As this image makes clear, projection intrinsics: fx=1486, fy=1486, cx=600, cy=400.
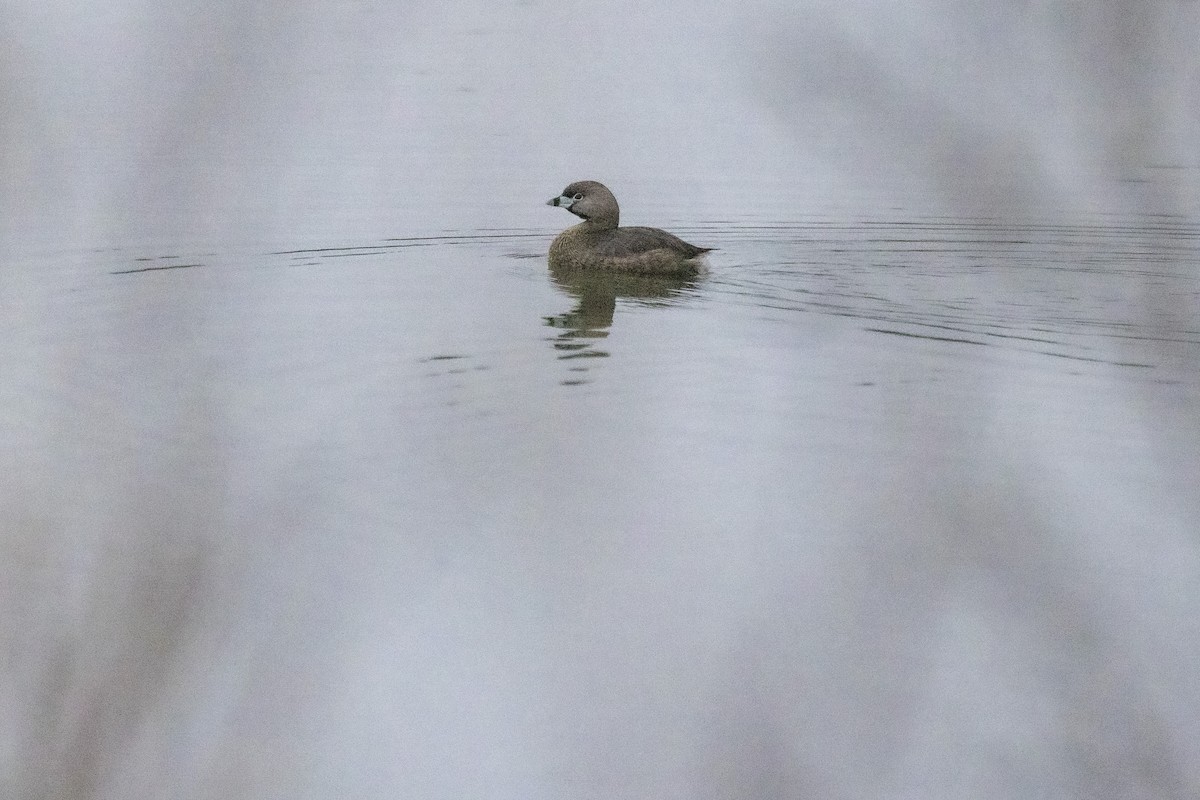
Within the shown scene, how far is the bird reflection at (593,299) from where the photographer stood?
7023 mm

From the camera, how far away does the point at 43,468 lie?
4.55 metres

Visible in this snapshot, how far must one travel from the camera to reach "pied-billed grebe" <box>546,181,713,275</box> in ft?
29.8

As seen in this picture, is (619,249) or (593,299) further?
(619,249)

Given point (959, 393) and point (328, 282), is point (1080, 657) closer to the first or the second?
point (959, 393)

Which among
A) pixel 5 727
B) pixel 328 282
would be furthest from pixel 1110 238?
pixel 5 727

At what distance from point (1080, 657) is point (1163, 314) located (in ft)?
1.89

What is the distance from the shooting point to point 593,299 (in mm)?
8445

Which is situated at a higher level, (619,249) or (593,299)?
(619,249)

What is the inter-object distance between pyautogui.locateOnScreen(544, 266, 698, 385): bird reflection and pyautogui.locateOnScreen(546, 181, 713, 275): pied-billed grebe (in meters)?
0.06

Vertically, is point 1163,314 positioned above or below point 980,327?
above

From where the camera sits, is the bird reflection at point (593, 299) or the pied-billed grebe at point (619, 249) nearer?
the bird reflection at point (593, 299)

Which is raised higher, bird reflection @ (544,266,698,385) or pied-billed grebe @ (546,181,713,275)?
pied-billed grebe @ (546,181,713,275)

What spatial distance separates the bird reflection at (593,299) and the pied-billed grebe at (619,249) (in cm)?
6

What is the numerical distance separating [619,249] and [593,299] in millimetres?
891
